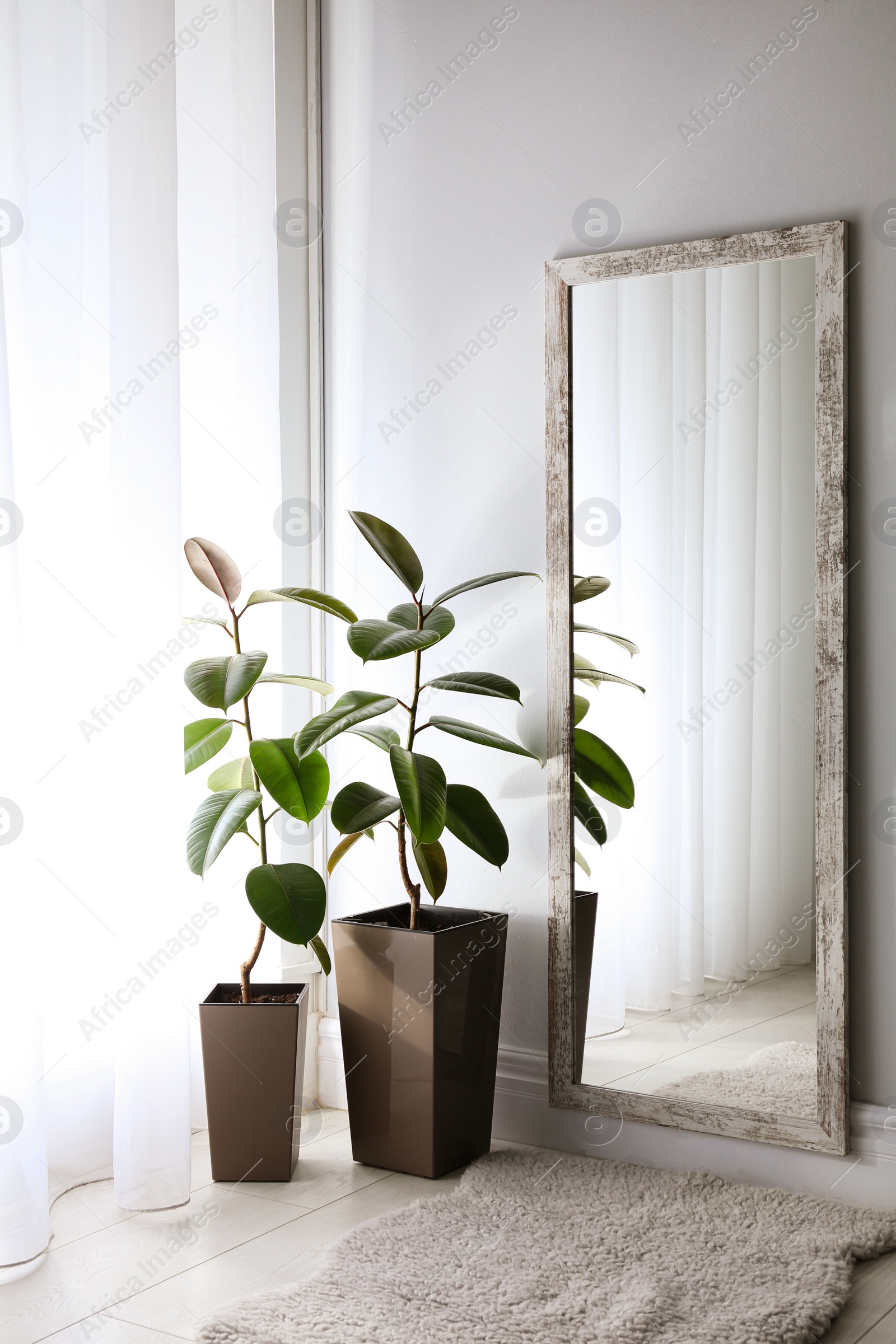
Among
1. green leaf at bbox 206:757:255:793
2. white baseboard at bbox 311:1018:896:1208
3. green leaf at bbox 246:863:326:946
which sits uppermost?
green leaf at bbox 206:757:255:793

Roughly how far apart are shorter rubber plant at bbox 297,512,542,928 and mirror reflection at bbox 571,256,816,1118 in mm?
194

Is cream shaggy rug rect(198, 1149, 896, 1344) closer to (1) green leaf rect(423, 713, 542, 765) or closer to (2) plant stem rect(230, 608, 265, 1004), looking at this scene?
(2) plant stem rect(230, 608, 265, 1004)

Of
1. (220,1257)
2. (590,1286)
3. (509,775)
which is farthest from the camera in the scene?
(509,775)

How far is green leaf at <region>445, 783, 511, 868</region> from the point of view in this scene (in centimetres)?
224

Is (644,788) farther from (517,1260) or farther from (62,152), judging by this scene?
(62,152)

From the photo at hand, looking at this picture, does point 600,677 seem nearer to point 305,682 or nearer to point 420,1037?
point 305,682

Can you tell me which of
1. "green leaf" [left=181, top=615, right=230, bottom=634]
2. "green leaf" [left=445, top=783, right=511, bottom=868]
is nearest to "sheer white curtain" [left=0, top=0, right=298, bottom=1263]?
"green leaf" [left=181, top=615, right=230, bottom=634]

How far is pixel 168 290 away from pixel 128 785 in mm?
858

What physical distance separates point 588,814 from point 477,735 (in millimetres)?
269

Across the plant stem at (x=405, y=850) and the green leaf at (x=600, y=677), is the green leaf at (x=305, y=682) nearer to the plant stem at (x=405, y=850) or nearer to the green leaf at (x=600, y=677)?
the plant stem at (x=405, y=850)

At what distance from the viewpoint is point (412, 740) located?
7.48 feet

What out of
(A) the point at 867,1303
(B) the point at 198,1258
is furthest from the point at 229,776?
(A) the point at 867,1303

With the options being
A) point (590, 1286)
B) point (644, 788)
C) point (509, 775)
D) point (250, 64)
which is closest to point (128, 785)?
point (509, 775)

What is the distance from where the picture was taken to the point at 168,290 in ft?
7.02
